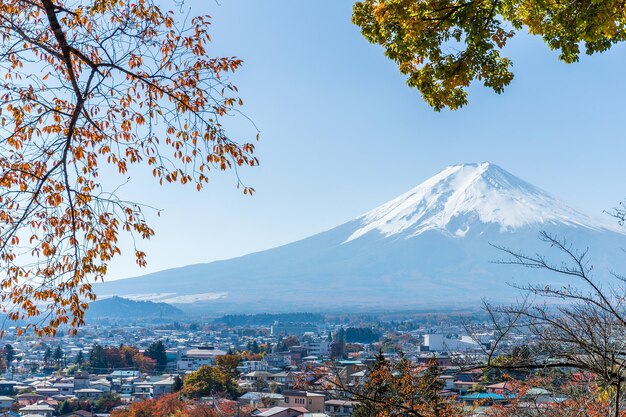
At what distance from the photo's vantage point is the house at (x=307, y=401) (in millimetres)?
22438

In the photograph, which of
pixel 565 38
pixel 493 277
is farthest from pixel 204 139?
pixel 493 277

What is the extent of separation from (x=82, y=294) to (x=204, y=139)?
118cm

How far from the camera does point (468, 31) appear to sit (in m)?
3.44

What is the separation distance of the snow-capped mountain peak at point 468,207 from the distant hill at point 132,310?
5514 centimetres

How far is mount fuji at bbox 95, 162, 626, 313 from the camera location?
139m

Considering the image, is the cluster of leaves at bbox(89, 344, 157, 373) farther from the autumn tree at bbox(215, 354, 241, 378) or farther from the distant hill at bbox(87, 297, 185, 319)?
the distant hill at bbox(87, 297, 185, 319)

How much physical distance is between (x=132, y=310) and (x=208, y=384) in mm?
129285

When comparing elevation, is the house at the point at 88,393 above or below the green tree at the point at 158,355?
below

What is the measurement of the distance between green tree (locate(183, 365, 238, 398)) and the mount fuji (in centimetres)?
9874

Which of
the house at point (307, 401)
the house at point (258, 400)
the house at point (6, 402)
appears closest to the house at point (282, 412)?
the house at point (307, 401)

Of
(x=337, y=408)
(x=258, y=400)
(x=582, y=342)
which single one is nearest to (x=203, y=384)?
(x=258, y=400)

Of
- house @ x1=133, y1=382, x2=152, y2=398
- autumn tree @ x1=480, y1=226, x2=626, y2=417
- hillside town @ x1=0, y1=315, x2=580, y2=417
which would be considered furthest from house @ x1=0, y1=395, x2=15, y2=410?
autumn tree @ x1=480, y1=226, x2=626, y2=417

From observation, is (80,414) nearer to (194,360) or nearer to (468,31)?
(194,360)

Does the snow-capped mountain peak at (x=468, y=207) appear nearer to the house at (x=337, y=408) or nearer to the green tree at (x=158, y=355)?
the green tree at (x=158, y=355)
